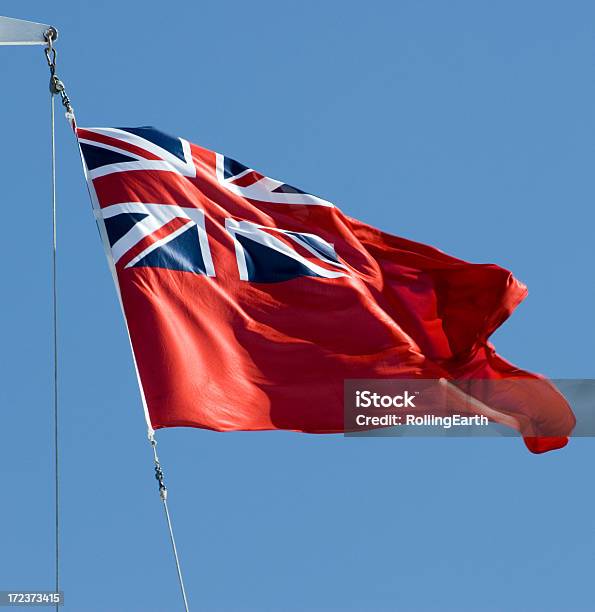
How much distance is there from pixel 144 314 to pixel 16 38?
4.59m

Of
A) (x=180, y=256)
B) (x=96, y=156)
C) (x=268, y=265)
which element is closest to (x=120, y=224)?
(x=180, y=256)

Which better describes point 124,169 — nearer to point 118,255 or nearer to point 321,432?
point 118,255

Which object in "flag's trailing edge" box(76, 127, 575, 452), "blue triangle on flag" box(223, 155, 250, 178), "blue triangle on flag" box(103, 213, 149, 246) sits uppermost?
"blue triangle on flag" box(223, 155, 250, 178)

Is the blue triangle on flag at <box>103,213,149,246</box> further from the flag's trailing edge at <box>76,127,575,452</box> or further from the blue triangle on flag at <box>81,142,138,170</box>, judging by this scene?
the blue triangle on flag at <box>81,142,138,170</box>

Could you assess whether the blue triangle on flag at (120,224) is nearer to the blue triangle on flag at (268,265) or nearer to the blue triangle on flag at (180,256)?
the blue triangle on flag at (180,256)

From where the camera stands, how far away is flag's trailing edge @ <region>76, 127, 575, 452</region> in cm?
3069

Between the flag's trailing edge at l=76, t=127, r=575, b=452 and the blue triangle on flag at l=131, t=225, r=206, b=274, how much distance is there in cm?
2

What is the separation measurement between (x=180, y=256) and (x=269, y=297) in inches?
64.3

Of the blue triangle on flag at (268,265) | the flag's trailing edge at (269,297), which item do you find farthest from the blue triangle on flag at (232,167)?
the blue triangle on flag at (268,265)

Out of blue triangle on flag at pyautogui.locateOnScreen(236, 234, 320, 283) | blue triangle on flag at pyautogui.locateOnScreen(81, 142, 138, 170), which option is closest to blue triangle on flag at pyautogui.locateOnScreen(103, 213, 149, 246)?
blue triangle on flag at pyautogui.locateOnScreen(81, 142, 138, 170)

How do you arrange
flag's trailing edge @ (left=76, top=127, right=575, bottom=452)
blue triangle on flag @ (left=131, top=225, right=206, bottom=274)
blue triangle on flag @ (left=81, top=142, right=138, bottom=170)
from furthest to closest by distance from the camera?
blue triangle on flag @ (left=81, top=142, right=138, bottom=170)
blue triangle on flag @ (left=131, top=225, right=206, bottom=274)
flag's trailing edge @ (left=76, top=127, right=575, bottom=452)

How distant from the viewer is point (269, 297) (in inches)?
1270

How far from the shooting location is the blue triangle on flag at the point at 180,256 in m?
31.2

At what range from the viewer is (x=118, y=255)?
30938mm
